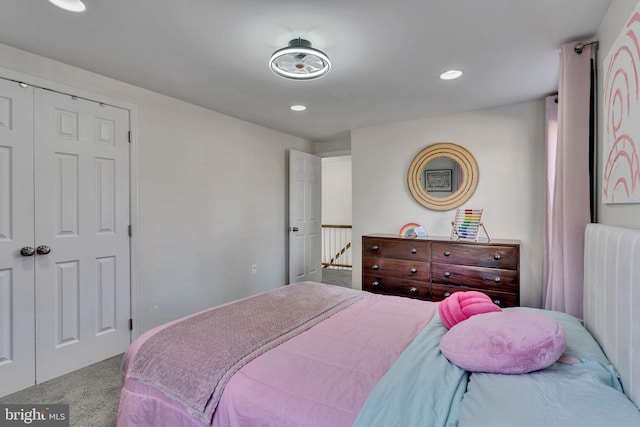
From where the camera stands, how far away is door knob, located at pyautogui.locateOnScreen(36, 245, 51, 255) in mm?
2197

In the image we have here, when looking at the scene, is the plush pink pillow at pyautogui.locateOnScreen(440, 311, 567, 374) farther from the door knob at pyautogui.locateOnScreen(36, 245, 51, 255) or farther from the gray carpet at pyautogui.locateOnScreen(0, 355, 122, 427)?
the door knob at pyautogui.locateOnScreen(36, 245, 51, 255)

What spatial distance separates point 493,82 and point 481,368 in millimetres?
2412

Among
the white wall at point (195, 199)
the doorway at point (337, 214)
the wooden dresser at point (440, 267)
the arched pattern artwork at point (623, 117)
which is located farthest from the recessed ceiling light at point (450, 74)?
the doorway at point (337, 214)

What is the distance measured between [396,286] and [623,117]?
A: 91.1 inches

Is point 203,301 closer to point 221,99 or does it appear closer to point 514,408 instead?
point 221,99

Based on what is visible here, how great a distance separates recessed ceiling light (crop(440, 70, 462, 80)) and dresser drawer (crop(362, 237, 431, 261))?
4.92 ft

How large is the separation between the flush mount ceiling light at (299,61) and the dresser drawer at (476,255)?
1967mm

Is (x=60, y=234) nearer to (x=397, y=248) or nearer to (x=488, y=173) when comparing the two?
(x=397, y=248)

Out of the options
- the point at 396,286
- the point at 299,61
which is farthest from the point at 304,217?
the point at 299,61

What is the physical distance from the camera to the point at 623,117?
1.29m

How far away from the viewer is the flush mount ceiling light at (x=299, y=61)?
185 cm

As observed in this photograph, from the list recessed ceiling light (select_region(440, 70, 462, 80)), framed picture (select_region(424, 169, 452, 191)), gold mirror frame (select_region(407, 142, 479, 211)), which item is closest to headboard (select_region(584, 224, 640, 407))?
recessed ceiling light (select_region(440, 70, 462, 80))

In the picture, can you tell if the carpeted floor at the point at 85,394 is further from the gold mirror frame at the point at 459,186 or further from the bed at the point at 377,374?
the gold mirror frame at the point at 459,186

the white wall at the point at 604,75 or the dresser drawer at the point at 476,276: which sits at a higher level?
the white wall at the point at 604,75
